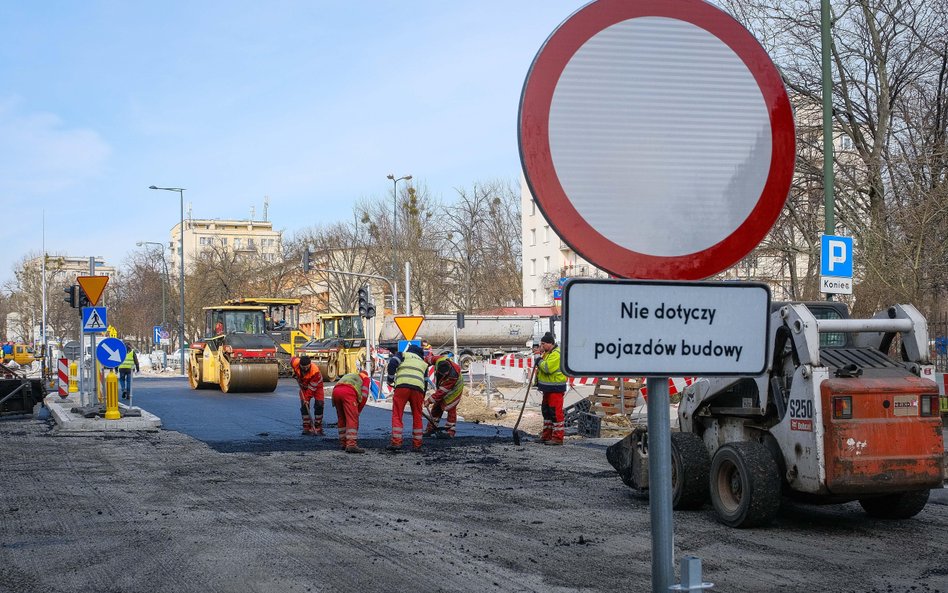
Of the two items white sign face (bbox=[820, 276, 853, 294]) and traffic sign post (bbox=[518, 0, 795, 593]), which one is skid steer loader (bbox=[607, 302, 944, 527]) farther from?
traffic sign post (bbox=[518, 0, 795, 593])

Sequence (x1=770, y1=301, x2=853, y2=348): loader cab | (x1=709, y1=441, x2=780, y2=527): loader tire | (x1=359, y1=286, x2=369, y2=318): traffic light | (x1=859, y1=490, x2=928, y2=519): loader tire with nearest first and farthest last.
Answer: (x1=709, y1=441, x2=780, y2=527): loader tire
(x1=859, y1=490, x2=928, y2=519): loader tire
(x1=770, y1=301, x2=853, y2=348): loader cab
(x1=359, y1=286, x2=369, y2=318): traffic light

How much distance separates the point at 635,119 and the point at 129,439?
1569 centimetres

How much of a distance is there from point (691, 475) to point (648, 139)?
750 cm

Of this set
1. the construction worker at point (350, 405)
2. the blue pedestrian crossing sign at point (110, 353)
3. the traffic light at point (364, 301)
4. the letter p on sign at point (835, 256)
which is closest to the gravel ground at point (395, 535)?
the construction worker at point (350, 405)

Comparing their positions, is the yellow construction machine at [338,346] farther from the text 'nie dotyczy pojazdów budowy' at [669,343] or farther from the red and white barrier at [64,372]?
the text 'nie dotyczy pojazdów budowy' at [669,343]

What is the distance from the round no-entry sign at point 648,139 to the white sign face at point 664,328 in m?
0.06

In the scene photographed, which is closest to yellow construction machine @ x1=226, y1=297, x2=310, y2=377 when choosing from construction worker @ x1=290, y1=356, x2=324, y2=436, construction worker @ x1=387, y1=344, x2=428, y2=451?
A: construction worker @ x1=290, y1=356, x2=324, y2=436

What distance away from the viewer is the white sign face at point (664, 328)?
2363 millimetres

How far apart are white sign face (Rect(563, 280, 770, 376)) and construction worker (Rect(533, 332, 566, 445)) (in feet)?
43.3

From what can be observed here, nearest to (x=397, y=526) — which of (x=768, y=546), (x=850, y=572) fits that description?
(x=768, y=546)

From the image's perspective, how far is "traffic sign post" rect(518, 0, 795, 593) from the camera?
2.38 meters

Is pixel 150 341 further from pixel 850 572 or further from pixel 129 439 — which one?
pixel 850 572

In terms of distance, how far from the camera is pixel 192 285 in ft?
236

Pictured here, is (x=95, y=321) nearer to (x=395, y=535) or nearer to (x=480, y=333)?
(x=395, y=535)
